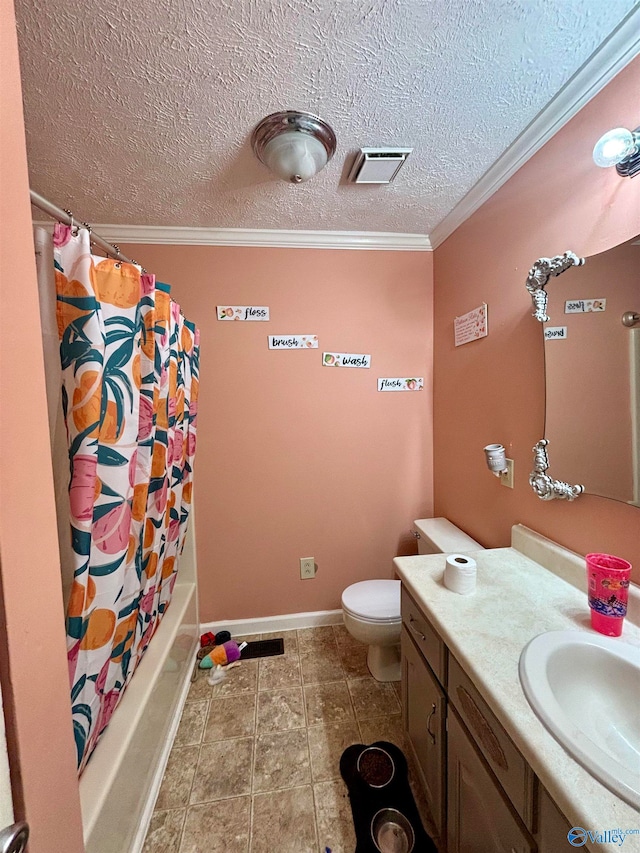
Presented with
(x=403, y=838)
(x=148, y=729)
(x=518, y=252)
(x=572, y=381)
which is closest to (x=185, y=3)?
(x=518, y=252)

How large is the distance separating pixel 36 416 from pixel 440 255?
203 centimetres

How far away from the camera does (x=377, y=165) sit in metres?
1.29

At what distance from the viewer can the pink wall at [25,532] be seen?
422 millimetres

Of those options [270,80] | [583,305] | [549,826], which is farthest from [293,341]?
[549,826]

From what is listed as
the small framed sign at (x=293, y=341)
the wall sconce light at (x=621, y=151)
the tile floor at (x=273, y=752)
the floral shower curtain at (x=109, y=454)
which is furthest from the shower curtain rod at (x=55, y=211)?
the tile floor at (x=273, y=752)

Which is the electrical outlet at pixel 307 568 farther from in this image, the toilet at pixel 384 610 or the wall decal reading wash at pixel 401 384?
the wall decal reading wash at pixel 401 384

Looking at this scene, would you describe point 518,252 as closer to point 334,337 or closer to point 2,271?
point 334,337

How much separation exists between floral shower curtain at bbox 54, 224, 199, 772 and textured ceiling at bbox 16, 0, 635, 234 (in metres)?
0.50

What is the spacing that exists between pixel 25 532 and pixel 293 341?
1590mm

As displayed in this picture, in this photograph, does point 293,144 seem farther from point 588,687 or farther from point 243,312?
point 588,687

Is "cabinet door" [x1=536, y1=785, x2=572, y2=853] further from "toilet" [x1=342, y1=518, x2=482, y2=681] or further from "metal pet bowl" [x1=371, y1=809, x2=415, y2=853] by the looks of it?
"toilet" [x1=342, y1=518, x2=482, y2=681]

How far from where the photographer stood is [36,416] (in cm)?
49

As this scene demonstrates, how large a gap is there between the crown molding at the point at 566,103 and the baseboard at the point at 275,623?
2338 millimetres

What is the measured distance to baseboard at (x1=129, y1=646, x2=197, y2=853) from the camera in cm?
106
